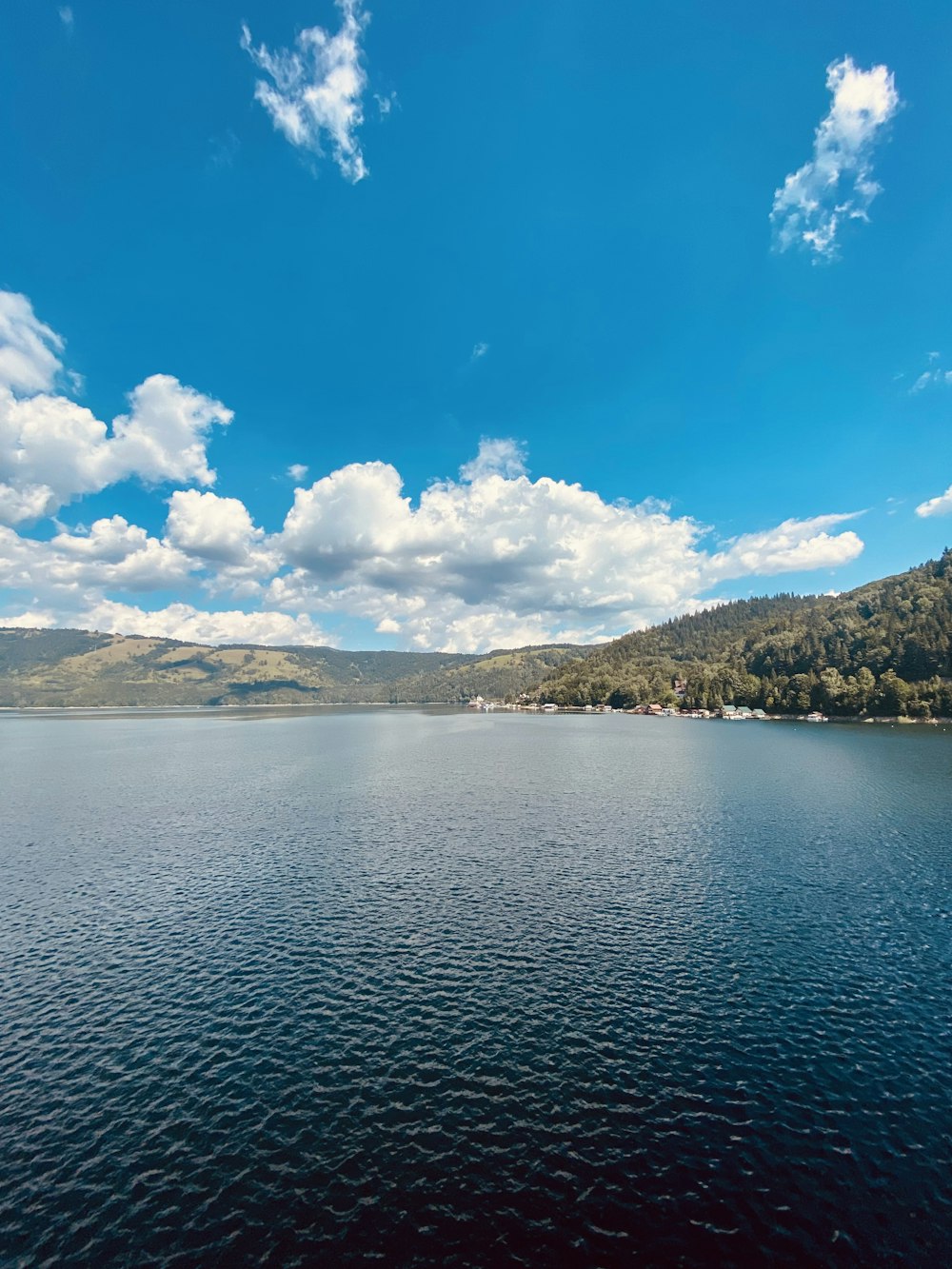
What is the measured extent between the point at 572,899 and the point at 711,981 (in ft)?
49.1

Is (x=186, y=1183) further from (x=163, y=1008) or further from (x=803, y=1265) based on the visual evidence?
(x=803, y=1265)

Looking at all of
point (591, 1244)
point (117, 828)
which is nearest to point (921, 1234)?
point (591, 1244)

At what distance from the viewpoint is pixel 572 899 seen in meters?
49.2

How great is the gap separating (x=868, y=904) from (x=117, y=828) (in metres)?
85.2

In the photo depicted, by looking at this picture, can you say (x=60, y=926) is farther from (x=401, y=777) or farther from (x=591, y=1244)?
(x=401, y=777)

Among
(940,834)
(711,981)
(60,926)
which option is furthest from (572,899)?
(940,834)

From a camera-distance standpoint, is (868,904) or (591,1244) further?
(868,904)

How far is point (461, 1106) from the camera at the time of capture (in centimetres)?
2550

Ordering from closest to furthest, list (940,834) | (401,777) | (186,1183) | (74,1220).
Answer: (74,1220), (186,1183), (940,834), (401,777)

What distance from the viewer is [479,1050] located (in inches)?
1155

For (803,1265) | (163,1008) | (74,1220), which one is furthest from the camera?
(163,1008)

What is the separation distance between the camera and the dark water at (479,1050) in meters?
20.2

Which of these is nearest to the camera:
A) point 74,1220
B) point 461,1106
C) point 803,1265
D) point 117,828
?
point 803,1265

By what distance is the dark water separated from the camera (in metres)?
20.2
